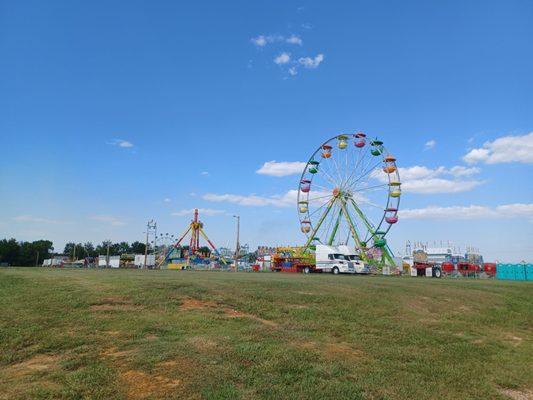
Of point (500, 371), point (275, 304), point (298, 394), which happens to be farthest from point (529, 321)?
point (298, 394)

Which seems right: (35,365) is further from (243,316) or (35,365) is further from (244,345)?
(243,316)

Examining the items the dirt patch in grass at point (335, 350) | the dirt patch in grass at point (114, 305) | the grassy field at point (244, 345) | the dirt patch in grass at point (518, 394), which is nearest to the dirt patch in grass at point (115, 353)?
the grassy field at point (244, 345)

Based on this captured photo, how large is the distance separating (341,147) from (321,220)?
10625mm

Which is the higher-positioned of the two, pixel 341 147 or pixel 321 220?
pixel 341 147

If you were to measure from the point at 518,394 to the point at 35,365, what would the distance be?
1009 cm

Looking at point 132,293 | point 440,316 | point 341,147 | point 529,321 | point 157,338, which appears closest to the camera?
point 157,338

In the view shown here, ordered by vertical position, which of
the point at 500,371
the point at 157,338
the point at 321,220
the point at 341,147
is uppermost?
the point at 341,147

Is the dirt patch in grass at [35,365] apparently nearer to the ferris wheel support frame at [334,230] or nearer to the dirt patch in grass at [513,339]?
the dirt patch in grass at [513,339]

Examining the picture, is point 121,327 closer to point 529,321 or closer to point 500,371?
point 500,371

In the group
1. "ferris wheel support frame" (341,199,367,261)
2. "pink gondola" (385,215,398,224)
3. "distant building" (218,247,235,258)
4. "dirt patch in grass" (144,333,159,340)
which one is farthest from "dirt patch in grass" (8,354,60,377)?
"distant building" (218,247,235,258)

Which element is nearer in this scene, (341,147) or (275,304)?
(275,304)

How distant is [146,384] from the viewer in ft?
25.8

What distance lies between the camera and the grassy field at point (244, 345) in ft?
26.7

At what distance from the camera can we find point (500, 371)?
10633mm
